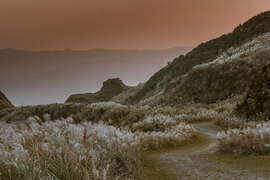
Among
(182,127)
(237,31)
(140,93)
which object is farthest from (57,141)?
(237,31)

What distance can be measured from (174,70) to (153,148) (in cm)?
6705

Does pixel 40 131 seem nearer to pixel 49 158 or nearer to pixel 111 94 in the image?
pixel 49 158

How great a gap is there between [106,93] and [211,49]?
160ft

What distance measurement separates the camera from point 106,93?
115 meters

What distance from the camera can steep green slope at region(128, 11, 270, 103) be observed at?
70938mm

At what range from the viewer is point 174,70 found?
7831 cm

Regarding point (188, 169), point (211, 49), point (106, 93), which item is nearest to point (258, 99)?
point (188, 169)

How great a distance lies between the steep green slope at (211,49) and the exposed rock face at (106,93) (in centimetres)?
2949

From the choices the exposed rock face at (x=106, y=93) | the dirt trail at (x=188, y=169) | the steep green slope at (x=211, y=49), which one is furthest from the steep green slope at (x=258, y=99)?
the exposed rock face at (x=106, y=93)

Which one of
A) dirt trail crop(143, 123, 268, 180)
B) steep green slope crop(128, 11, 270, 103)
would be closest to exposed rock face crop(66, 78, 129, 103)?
steep green slope crop(128, 11, 270, 103)

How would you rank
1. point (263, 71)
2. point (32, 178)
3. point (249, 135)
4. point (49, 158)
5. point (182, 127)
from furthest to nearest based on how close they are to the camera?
point (263, 71), point (182, 127), point (249, 135), point (49, 158), point (32, 178)

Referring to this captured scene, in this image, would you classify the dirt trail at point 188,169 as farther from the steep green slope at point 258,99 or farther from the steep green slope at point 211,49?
the steep green slope at point 211,49

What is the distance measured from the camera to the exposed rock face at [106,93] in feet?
345

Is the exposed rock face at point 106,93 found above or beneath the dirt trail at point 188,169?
above
